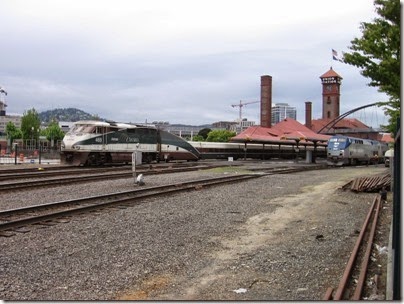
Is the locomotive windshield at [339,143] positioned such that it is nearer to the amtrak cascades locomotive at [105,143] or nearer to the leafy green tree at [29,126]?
the amtrak cascades locomotive at [105,143]

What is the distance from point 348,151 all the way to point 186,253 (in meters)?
38.1

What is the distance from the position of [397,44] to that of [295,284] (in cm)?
Result: 871

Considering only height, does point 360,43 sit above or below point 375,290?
above

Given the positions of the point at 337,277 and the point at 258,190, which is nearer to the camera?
the point at 337,277

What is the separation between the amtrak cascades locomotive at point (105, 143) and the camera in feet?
90.9

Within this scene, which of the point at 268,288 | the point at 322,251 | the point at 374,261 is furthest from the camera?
the point at 322,251

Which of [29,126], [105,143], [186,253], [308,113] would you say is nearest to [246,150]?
[105,143]

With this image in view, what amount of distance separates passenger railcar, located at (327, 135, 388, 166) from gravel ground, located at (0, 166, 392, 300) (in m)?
30.8

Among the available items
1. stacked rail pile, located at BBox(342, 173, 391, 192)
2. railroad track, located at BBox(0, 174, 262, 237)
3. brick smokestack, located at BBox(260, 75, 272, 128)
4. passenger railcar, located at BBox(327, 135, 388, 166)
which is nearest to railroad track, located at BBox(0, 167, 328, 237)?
railroad track, located at BBox(0, 174, 262, 237)

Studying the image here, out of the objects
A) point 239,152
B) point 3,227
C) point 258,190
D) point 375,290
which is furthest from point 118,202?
point 239,152

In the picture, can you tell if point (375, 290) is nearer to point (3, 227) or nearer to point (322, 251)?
point (322, 251)

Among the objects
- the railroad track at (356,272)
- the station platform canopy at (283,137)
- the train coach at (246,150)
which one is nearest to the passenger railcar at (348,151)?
the station platform canopy at (283,137)

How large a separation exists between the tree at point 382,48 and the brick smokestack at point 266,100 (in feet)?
225

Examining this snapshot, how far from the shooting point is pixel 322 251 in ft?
23.6
